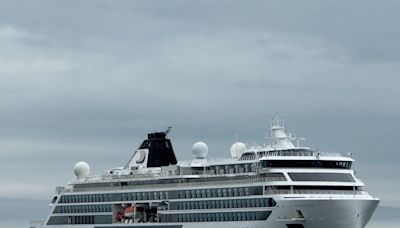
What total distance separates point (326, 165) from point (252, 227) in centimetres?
933

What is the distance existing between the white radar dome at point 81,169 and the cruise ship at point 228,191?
11.8 ft

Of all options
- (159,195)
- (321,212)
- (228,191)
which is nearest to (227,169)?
(228,191)

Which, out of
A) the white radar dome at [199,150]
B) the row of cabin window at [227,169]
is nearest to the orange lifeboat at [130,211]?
the white radar dome at [199,150]

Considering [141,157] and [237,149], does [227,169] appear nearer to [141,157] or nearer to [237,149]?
[237,149]

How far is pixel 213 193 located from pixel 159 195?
9379mm

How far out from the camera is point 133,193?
126 meters

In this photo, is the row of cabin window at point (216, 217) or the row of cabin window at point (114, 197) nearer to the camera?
the row of cabin window at point (216, 217)

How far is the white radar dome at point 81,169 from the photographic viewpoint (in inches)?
5443

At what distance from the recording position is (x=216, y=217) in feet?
374

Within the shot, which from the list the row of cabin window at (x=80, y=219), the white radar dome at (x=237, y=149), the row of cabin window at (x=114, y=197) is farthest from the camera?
the row of cabin window at (x=80, y=219)

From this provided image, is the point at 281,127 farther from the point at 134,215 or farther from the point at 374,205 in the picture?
the point at 134,215

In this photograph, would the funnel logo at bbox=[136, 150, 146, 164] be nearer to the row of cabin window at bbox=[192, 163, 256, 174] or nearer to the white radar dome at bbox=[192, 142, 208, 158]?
the white radar dome at bbox=[192, 142, 208, 158]

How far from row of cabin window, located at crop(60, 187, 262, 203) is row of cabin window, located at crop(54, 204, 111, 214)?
0.67 m

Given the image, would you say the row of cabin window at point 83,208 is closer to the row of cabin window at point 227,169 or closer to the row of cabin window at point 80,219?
the row of cabin window at point 80,219
